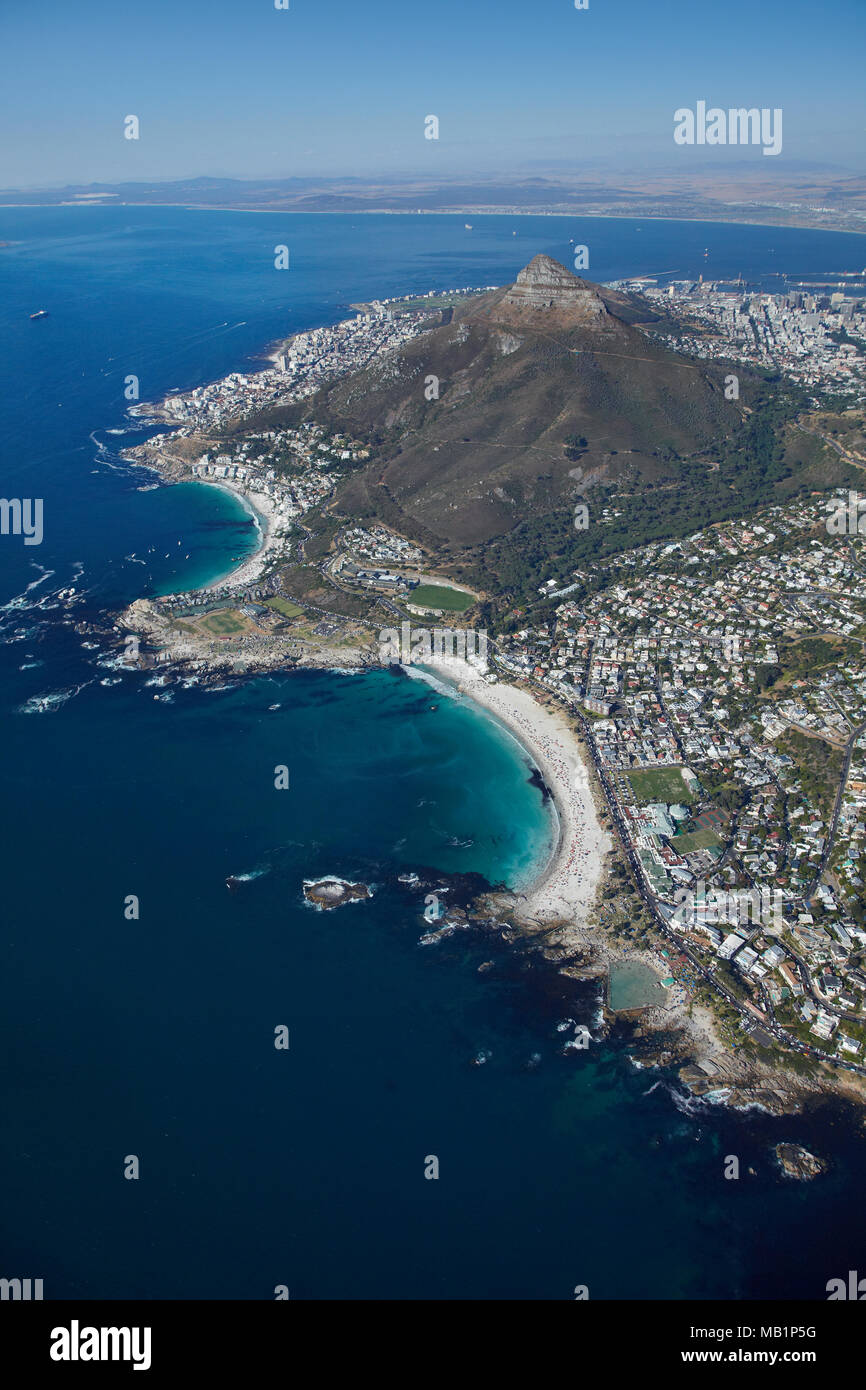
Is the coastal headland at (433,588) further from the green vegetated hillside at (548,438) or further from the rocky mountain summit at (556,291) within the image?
the green vegetated hillside at (548,438)

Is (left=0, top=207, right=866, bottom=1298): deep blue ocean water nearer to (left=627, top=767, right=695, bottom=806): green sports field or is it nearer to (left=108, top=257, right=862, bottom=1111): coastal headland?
(left=108, top=257, right=862, bottom=1111): coastal headland

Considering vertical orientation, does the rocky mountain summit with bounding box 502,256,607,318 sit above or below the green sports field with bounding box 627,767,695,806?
above

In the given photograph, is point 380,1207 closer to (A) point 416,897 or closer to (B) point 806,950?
(A) point 416,897

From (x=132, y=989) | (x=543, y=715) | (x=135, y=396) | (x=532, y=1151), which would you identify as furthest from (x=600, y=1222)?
(x=135, y=396)

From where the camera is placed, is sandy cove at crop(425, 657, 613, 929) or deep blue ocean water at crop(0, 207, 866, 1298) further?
sandy cove at crop(425, 657, 613, 929)

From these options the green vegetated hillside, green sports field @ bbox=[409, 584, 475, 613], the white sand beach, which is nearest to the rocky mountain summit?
the green vegetated hillside
